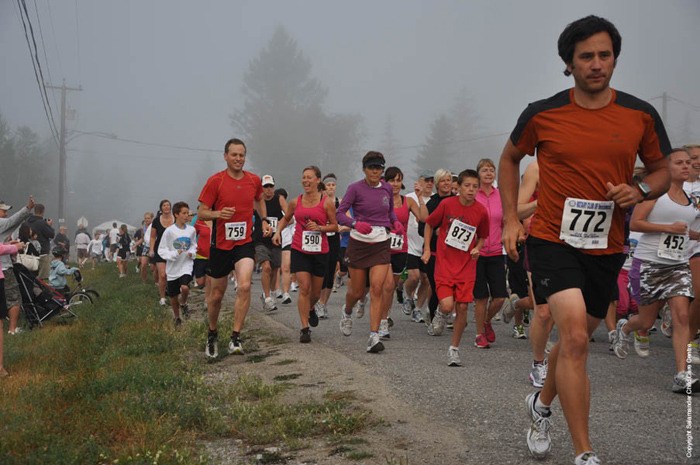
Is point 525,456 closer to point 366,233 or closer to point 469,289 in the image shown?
point 469,289

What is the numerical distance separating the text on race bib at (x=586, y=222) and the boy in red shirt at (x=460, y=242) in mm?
4201

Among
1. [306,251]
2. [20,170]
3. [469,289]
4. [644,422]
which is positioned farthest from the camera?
[20,170]

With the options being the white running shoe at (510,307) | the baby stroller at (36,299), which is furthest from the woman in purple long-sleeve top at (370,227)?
the baby stroller at (36,299)

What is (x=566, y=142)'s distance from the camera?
443 centimetres

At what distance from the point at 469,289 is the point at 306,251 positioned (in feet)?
8.17

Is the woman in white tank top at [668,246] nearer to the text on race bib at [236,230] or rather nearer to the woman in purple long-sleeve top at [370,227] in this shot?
the woman in purple long-sleeve top at [370,227]

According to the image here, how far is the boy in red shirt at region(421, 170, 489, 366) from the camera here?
873 cm

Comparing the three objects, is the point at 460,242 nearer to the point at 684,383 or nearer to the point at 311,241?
the point at 311,241

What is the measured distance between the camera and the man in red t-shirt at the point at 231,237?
9.09m

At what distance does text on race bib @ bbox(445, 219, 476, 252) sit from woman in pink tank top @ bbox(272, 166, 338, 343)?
6.84 ft

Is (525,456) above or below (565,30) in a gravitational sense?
below

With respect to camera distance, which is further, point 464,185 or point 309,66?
point 309,66

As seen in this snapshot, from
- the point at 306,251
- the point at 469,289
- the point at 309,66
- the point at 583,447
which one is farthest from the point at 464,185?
the point at 309,66

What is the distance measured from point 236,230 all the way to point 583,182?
208 inches
